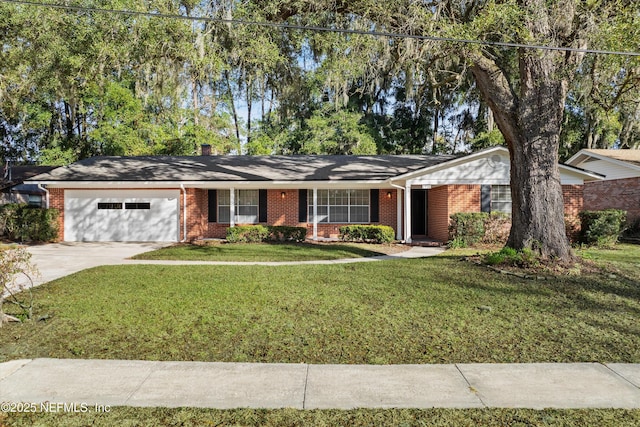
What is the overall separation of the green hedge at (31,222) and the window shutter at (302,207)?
953 cm

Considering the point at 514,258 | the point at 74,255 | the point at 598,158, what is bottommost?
the point at 74,255

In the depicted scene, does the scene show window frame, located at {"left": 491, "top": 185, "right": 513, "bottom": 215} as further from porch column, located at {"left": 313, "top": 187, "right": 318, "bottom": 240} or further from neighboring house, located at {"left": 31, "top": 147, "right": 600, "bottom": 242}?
porch column, located at {"left": 313, "top": 187, "right": 318, "bottom": 240}

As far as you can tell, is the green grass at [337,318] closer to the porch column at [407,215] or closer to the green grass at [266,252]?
the green grass at [266,252]

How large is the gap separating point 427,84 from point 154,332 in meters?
9.97

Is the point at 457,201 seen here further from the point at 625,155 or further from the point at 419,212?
the point at 625,155

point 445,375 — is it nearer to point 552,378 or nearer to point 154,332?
point 552,378

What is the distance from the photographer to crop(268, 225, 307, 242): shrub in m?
14.1

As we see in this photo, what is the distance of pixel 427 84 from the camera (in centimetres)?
1115

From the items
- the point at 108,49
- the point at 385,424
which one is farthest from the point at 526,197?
the point at 108,49

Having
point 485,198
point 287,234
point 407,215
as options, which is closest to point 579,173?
point 485,198

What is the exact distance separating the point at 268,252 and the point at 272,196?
4550mm

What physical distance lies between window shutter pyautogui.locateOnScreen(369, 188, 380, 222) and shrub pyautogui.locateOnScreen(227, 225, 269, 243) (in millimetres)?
4449

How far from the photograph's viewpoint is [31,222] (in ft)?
47.0

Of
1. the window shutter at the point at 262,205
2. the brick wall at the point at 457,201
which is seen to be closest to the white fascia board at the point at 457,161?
the brick wall at the point at 457,201
